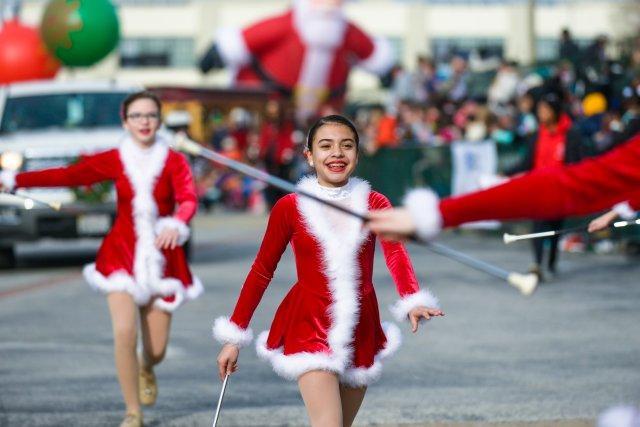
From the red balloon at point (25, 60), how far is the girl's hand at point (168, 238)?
41.4 ft

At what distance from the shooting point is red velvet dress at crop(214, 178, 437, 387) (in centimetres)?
564

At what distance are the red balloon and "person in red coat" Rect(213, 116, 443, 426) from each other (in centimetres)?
1497

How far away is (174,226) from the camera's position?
26.4ft

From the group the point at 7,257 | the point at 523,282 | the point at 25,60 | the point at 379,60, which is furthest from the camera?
the point at 379,60

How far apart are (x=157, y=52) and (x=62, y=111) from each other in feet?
179

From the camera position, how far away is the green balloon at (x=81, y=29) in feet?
60.9

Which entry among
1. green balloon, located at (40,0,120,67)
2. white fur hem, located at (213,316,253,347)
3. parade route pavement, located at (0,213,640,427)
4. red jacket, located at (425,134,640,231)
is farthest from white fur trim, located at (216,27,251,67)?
red jacket, located at (425,134,640,231)

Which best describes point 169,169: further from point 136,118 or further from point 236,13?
point 236,13

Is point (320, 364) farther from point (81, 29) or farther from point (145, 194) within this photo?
point (81, 29)

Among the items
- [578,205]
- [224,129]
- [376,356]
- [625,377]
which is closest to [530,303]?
[625,377]

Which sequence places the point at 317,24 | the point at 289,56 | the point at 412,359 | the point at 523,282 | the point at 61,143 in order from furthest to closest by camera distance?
1. the point at 289,56
2. the point at 317,24
3. the point at 61,143
4. the point at 412,359
5. the point at 523,282

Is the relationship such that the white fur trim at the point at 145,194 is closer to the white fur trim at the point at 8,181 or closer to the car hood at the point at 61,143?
the white fur trim at the point at 8,181

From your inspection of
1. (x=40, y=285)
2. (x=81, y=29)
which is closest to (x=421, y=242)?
(x=40, y=285)

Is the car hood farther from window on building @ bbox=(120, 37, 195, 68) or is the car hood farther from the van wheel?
window on building @ bbox=(120, 37, 195, 68)
